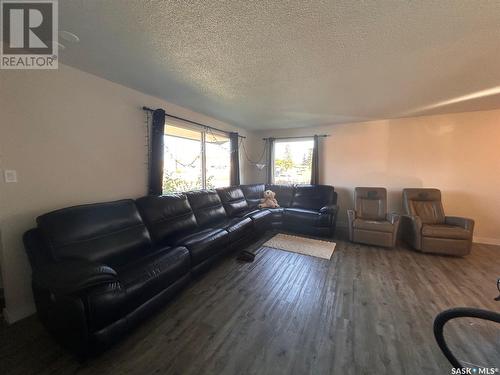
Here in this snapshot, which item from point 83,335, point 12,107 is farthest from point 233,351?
point 12,107

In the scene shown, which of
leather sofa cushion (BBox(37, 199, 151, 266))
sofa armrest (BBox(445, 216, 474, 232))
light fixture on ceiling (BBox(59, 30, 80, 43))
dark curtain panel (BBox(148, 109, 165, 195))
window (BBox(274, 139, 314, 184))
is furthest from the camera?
window (BBox(274, 139, 314, 184))

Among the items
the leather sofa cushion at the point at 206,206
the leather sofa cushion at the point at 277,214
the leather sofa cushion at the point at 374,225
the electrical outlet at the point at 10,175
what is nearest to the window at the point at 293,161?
the leather sofa cushion at the point at 277,214

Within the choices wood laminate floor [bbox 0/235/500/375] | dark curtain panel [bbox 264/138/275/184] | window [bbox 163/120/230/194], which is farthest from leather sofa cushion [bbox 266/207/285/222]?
wood laminate floor [bbox 0/235/500/375]

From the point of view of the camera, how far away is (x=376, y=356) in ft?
4.76

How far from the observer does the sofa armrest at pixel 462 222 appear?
9.94 ft

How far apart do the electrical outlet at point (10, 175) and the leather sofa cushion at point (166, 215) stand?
41.2 inches

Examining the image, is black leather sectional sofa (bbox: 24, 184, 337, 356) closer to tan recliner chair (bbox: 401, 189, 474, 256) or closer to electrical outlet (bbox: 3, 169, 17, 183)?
electrical outlet (bbox: 3, 169, 17, 183)

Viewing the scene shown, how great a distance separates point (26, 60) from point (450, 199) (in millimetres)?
6379

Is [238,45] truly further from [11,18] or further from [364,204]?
[364,204]

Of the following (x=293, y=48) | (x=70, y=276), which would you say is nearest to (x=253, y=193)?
(x=293, y=48)

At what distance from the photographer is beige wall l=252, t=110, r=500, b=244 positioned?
358cm

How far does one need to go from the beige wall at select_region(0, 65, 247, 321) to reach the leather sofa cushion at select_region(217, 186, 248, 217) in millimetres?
1589

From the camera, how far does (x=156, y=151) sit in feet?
9.63

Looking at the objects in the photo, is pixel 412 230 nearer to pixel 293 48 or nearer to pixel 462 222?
pixel 462 222
